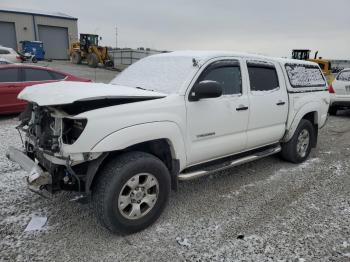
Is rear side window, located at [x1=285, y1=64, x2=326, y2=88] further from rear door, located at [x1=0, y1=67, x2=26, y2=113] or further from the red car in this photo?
rear door, located at [x1=0, y1=67, x2=26, y2=113]

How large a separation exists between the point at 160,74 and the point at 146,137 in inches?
46.6

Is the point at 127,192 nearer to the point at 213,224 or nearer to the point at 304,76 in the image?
the point at 213,224

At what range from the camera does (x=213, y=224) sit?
3.55 m

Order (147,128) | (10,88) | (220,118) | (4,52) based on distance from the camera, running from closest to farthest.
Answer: (147,128) → (220,118) → (10,88) → (4,52)

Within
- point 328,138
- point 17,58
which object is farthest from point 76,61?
point 328,138

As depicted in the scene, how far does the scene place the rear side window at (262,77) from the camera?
445 centimetres

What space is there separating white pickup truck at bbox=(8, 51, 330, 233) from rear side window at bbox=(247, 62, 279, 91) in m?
0.02

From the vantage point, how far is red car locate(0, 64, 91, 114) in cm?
792

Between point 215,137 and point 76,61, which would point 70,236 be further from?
point 76,61

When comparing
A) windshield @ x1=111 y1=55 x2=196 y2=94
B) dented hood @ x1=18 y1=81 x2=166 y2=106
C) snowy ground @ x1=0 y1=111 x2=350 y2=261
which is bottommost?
snowy ground @ x1=0 y1=111 x2=350 y2=261

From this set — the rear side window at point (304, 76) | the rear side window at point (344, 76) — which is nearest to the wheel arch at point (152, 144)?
the rear side window at point (304, 76)

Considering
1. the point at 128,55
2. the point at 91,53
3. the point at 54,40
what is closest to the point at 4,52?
the point at 91,53

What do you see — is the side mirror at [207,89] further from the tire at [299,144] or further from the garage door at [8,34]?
the garage door at [8,34]

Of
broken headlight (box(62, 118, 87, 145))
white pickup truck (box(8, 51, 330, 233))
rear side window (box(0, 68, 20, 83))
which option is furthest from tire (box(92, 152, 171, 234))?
rear side window (box(0, 68, 20, 83))
